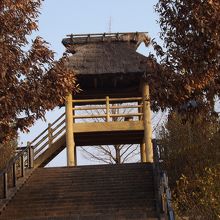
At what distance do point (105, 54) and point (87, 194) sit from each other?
32.3ft

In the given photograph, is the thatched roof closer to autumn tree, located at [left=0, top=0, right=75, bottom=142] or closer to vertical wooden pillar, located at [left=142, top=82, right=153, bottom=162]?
vertical wooden pillar, located at [left=142, top=82, right=153, bottom=162]

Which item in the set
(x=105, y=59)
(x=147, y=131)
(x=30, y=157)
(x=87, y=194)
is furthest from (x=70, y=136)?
(x=87, y=194)

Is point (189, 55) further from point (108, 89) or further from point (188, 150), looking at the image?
point (108, 89)

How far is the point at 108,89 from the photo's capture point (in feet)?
88.4

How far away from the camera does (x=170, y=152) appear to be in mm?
20672

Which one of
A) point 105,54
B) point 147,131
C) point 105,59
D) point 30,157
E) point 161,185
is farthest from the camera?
point 105,54

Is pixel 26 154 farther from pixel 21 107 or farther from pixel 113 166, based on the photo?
pixel 21 107

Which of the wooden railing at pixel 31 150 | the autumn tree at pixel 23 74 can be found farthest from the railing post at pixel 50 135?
the autumn tree at pixel 23 74

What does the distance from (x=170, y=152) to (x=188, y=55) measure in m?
10.8

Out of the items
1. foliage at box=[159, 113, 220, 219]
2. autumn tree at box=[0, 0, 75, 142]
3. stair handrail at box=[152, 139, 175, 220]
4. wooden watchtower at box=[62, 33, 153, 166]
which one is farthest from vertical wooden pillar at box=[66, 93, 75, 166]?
autumn tree at box=[0, 0, 75, 142]

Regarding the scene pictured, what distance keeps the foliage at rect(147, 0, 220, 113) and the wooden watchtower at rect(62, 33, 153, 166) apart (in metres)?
11.6

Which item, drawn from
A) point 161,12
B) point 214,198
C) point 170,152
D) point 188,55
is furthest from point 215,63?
point 170,152

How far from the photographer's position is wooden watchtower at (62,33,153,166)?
76.7 ft

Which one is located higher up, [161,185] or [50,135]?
[50,135]
